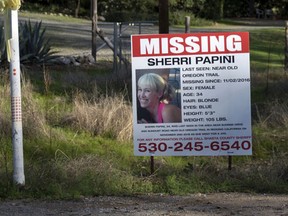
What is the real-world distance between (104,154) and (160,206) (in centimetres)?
232

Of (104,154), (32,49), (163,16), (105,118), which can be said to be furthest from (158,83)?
(32,49)

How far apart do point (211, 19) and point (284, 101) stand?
39988mm

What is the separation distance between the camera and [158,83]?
8.62m

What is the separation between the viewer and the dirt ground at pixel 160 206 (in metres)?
7.06

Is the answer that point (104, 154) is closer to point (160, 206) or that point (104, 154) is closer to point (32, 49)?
point (160, 206)

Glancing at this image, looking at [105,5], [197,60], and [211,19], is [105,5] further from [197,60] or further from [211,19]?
[197,60]

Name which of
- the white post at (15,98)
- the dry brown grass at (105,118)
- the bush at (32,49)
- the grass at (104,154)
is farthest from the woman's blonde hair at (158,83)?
the bush at (32,49)

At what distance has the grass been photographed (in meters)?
8.07

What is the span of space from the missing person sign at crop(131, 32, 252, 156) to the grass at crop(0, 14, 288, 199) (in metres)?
0.41

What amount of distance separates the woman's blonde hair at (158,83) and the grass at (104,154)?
102 centimetres

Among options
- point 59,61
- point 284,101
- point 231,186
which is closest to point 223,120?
point 231,186

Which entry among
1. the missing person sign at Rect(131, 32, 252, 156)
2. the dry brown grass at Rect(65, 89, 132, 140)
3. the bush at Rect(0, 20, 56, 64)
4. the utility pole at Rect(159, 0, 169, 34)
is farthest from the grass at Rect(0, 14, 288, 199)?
the bush at Rect(0, 20, 56, 64)

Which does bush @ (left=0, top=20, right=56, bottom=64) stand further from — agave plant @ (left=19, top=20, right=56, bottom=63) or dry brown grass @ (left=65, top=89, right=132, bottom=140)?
dry brown grass @ (left=65, top=89, right=132, bottom=140)

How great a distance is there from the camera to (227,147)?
8555mm
